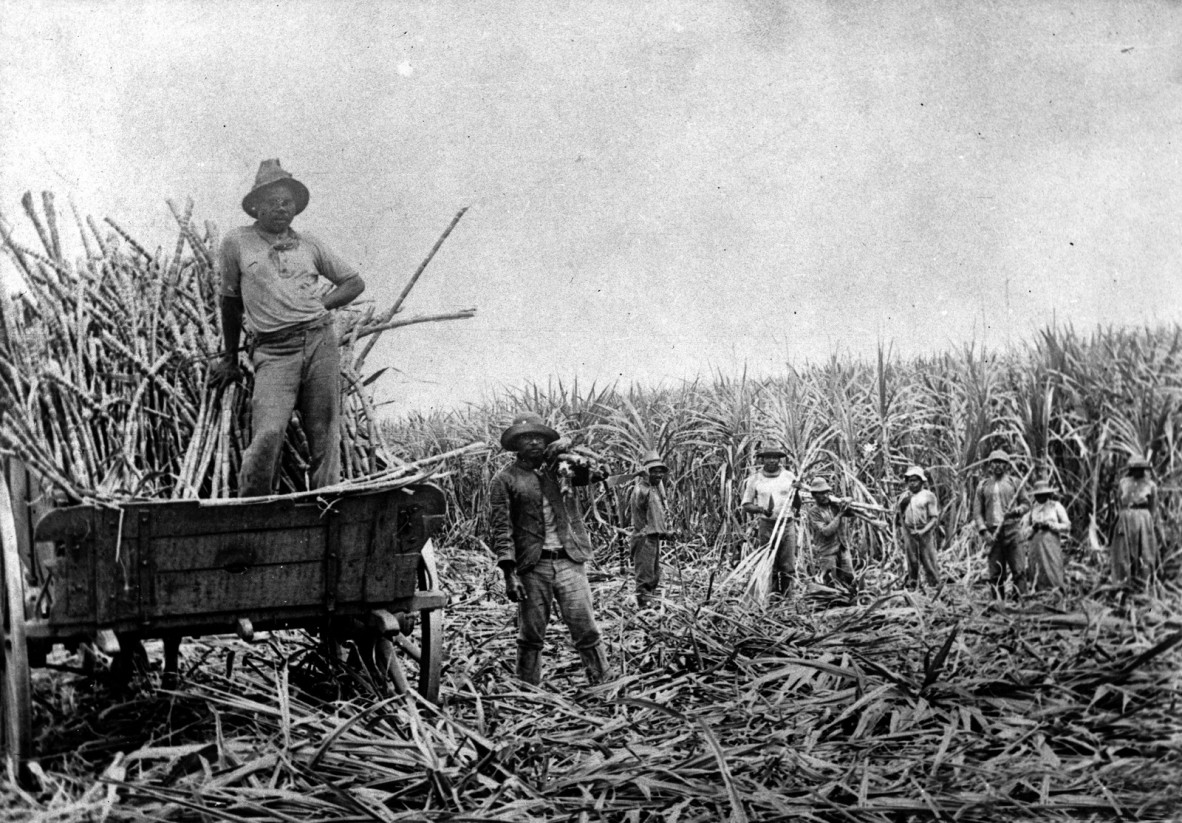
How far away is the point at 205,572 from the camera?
11.6 feet

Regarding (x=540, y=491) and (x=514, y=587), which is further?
(x=540, y=491)

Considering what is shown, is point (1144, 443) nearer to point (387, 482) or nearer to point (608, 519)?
point (387, 482)

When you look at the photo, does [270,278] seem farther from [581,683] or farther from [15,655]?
[581,683]

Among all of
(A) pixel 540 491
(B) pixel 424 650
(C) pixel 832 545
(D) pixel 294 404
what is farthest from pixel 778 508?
(D) pixel 294 404

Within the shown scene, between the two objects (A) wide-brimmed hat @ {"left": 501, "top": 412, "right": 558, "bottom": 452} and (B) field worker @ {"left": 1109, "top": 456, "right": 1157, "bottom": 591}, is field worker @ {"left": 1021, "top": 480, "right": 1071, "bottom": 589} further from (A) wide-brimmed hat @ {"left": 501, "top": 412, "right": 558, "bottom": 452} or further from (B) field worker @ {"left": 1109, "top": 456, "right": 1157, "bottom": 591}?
(A) wide-brimmed hat @ {"left": 501, "top": 412, "right": 558, "bottom": 452}

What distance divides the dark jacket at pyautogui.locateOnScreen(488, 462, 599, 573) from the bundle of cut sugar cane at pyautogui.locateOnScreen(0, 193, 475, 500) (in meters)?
1.01

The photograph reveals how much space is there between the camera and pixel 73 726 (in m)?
3.89

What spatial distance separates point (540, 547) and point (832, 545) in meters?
3.33

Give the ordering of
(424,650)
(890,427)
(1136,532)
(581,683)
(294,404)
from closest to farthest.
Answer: (294,404) < (424,650) < (1136,532) < (581,683) < (890,427)

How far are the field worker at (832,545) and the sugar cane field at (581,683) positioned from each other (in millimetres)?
786

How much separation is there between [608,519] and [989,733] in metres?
7.04

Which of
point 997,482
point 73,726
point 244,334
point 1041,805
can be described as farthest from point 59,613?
point 997,482

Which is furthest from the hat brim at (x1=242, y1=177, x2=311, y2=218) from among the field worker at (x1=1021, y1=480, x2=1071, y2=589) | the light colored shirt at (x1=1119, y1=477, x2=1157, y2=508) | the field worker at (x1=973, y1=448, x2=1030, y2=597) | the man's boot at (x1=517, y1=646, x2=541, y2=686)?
the field worker at (x1=973, y1=448, x2=1030, y2=597)

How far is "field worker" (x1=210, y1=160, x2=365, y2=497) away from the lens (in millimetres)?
3852
